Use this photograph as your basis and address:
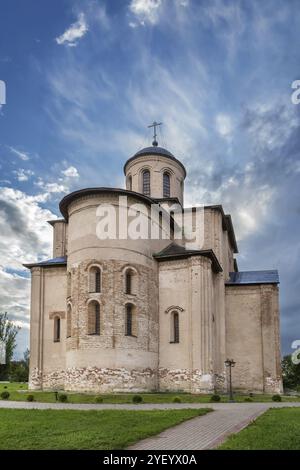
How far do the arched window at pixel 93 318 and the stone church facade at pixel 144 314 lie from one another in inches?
2.0

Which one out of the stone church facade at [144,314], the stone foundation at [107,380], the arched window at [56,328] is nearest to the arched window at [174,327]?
the stone church facade at [144,314]

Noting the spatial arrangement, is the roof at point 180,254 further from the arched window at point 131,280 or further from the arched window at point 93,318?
the arched window at point 93,318

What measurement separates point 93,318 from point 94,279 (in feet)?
6.85

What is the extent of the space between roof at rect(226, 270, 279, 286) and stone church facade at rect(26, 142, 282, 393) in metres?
0.09

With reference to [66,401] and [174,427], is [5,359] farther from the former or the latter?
[174,427]

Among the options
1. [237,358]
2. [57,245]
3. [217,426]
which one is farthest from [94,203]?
[217,426]

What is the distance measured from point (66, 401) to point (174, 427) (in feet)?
33.7

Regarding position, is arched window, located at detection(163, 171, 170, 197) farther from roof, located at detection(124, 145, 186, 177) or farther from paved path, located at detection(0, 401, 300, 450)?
paved path, located at detection(0, 401, 300, 450)

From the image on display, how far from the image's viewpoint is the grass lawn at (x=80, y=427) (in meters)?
9.20

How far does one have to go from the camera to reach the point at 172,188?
113 ft

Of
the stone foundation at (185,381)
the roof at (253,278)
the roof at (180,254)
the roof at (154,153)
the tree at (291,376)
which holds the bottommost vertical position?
the tree at (291,376)

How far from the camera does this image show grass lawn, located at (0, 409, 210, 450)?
30.2 ft
